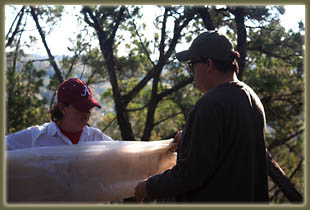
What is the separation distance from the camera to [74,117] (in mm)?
2871

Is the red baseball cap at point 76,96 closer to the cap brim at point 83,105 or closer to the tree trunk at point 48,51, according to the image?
the cap brim at point 83,105

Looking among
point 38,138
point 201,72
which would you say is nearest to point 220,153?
point 201,72

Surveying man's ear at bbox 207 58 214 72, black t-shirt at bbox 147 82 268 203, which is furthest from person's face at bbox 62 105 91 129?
man's ear at bbox 207 58 214 72

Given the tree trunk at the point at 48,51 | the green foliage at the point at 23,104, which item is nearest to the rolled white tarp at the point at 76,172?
the green foliage at the point at 23,104

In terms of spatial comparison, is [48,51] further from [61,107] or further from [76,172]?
[76,172]

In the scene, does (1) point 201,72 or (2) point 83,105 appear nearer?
(1) point 201,72

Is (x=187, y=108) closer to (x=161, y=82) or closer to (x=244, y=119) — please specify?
(x=161, y=82)

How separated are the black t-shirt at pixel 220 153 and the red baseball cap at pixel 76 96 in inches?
34.2

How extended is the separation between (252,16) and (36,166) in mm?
5213

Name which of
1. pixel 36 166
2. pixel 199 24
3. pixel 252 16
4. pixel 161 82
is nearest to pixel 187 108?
pixel 161 82

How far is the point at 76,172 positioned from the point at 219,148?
0.99 metres

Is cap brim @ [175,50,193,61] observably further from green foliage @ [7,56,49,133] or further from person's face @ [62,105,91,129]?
green foliage @ [7,56,49,133]

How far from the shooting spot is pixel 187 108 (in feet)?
32.6

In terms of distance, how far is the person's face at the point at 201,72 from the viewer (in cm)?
234
